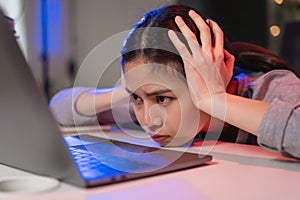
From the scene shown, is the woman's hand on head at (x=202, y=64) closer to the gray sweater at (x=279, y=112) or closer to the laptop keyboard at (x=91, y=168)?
the gray sweater at (x=279, y=112)

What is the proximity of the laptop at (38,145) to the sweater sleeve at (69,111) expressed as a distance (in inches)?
21.2

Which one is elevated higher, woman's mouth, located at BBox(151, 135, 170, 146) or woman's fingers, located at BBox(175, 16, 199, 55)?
woman's fingers, located at BBox(175, 16, 199, 55)

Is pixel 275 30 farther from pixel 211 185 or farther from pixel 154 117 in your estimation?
pixel 211 185

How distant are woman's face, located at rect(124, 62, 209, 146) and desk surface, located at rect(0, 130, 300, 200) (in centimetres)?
15

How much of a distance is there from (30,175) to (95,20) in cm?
143

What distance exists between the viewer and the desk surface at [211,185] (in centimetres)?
44

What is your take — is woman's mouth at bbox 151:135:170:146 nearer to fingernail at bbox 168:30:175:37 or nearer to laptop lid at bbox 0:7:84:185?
fingernail at bbox 168:30:175:37

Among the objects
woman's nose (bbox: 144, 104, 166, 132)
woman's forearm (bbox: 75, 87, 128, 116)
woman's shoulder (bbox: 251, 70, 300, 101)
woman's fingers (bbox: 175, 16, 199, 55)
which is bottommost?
woman's forearm (bbox: 75, 87, 128, 116)

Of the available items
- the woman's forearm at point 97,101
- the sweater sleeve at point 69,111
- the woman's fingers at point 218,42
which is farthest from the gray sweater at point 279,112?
the sweater sleeve at point 69,111

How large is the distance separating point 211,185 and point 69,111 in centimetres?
76

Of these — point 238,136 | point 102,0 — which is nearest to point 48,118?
point 238,136

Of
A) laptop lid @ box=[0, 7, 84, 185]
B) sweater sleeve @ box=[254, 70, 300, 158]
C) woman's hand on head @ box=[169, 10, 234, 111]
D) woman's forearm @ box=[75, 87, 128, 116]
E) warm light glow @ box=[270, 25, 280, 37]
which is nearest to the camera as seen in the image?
laptop lid @ box=[0, 7, 84, 185]

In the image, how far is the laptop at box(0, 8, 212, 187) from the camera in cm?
41

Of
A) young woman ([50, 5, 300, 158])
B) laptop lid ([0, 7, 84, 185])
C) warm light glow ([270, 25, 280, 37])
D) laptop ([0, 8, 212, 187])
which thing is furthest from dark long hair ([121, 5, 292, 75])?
warm light glow ([270, 25, 280, 37])
